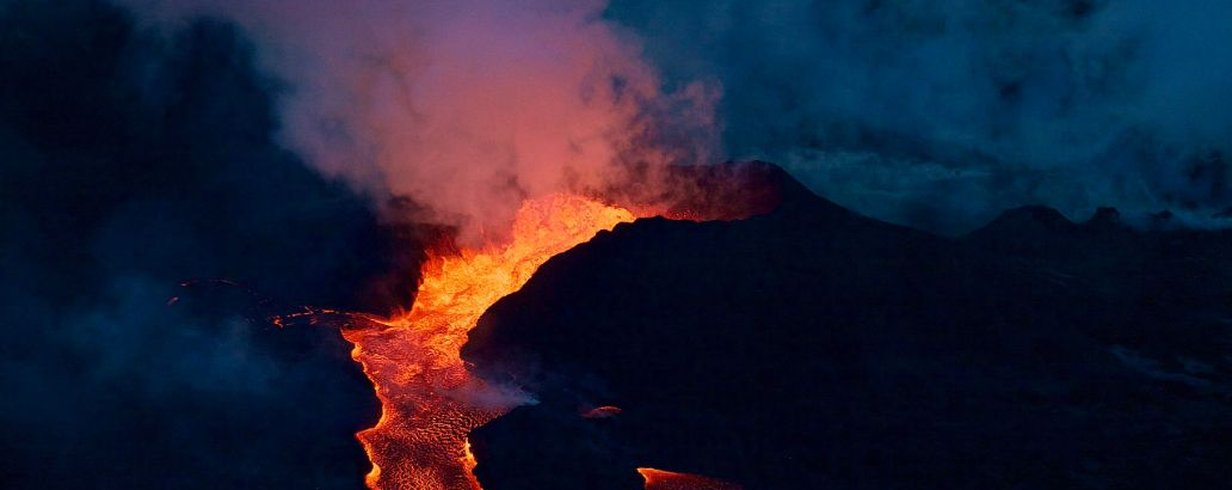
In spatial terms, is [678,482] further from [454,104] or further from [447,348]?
[454,104]

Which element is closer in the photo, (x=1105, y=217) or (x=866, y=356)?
(x=866, y=356)

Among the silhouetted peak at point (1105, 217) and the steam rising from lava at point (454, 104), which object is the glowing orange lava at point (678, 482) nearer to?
the steam rising from lava at point (454, 104)

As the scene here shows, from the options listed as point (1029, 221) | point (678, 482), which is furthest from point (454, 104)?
point (1029, 221)

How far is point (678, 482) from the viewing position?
186 inches

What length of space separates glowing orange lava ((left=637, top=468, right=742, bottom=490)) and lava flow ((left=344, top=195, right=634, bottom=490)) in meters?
0.90

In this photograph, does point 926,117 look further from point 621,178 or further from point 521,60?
point 521,60

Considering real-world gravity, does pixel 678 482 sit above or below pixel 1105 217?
below

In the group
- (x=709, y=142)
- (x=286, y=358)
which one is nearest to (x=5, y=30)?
(x=286, y=358)

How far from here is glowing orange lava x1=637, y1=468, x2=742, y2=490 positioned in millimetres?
4695

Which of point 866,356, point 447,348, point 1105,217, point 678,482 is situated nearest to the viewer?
point 678,482

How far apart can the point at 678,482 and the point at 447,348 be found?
165 cm

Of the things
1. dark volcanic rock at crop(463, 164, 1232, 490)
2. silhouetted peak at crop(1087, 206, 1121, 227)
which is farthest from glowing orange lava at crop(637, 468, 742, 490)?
silhouetted peak at crop(1087, 206, 1121, 227)

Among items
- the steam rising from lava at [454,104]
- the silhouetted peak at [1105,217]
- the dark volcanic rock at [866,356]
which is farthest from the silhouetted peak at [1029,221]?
the steam rising from lava at [454,104]

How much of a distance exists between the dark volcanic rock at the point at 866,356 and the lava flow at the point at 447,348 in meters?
0.12
